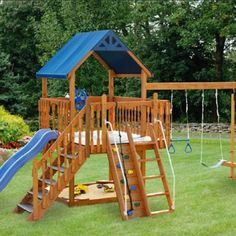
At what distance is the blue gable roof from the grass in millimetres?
2736

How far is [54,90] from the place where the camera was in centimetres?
2664

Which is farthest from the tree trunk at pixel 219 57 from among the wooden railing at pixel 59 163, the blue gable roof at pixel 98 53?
the wooden railing at pixel 59 163

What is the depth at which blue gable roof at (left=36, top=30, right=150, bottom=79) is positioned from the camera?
11.0m

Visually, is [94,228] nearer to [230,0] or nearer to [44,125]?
[44,125]

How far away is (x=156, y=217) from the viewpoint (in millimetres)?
10352

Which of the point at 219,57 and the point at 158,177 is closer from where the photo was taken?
the point at 158,177

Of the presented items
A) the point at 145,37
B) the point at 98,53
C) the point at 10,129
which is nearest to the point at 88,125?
the point at 98,53

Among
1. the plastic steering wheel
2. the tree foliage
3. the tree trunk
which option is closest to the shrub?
the tree foliage

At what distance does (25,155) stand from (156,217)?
9.41 feet

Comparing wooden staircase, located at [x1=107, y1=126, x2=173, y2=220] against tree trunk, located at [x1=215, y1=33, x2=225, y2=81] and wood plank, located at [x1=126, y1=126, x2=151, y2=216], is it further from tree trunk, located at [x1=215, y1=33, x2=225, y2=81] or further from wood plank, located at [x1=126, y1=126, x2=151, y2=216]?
tree trunk, located at [x1=215, y1=33, x2=225, y2=81]

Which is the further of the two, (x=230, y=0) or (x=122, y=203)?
(x=230, y=0)

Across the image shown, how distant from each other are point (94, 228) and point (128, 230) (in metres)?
0.63

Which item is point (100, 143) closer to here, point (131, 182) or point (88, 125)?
point (88, 125)

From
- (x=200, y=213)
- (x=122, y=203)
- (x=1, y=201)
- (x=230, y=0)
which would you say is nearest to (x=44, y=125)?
(x=1, y=201)
